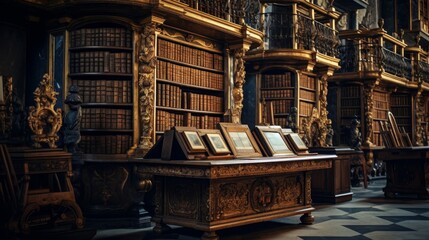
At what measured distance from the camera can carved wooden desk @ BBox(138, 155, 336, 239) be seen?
173 inches

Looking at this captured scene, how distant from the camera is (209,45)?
7012 millimetres

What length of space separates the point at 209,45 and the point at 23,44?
8.44 ft

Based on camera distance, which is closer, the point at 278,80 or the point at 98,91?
the point at 98,91

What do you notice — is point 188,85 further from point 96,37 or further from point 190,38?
point 96,37

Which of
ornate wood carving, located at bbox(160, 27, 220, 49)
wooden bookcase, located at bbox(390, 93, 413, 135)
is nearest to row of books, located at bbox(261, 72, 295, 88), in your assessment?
ornate wood carving, located at bbox(160, 27, 220, 49)

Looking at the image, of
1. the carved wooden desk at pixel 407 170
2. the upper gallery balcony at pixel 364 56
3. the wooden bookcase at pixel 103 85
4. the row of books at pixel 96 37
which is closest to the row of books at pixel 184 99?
the wooden bookcase at pixel 103 85

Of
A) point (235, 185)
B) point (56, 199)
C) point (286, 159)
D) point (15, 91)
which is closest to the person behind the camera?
point (56, 199)

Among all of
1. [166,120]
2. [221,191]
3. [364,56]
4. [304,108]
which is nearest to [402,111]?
[364,56]

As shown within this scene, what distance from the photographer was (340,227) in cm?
526

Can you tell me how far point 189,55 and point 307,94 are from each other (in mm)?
4189

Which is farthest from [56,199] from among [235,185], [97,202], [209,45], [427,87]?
[427,87]

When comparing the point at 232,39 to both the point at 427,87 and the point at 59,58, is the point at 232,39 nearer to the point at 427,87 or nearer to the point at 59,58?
the point at 59,58

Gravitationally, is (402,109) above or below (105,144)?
above

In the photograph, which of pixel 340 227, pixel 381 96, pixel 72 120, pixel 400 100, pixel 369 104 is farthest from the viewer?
pixel 400 100
